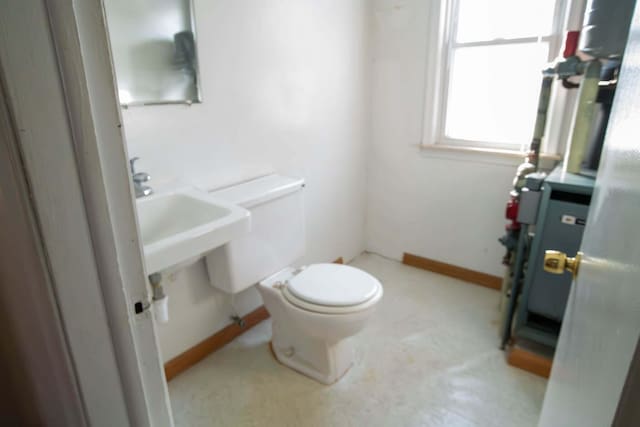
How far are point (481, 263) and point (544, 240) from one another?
857 millimetres

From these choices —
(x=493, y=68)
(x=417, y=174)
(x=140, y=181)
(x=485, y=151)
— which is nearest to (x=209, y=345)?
(x=140, y=181)

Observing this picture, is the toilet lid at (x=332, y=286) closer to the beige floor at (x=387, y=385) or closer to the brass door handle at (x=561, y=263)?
the beige floor at (x=387, y=385)

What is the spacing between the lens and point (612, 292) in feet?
1.63

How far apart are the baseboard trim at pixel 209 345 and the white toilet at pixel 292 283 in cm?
21

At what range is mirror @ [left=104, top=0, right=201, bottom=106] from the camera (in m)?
1.27

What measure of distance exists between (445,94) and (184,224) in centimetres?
168

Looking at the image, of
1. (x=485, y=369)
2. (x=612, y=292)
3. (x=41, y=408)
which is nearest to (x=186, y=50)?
(x=41, y=408)

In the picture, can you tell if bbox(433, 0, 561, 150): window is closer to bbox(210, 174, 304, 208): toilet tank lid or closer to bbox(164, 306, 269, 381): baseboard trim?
bbox(210, 174, 304, 208): toilet tank lid

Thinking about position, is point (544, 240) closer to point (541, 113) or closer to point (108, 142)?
point (541, 113)

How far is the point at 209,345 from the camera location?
1839 mm

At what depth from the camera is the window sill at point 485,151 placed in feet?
6.55

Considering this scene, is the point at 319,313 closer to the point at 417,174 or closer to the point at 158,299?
the point at 158,299

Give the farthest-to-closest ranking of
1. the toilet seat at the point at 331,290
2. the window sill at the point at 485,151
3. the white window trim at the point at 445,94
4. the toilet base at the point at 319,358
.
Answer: the window sill at the point at 485,151 → the white window trim at the point at 445,94 → the toilet base at the point at 319,358 → the toilet seat at the point at 331,290

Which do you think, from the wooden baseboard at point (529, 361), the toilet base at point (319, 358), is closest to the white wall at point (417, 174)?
the wooden baseboard at point (529, 361)
